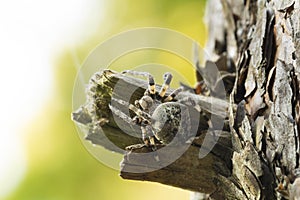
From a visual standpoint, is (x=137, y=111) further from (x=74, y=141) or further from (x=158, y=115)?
(x=74, y=141)

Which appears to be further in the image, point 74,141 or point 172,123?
point 74,141

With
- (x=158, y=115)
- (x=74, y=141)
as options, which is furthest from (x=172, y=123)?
(x=74, y=141)

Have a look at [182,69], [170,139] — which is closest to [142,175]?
[170,139]

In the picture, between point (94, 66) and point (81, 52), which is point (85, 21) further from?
point (94, 66)

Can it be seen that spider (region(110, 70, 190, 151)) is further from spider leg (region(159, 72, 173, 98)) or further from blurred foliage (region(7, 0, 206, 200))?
blurred foliage (region(7, 0, 206, 200))

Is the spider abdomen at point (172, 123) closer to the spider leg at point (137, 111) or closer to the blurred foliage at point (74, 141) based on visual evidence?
the spider leg at point (137, 111)

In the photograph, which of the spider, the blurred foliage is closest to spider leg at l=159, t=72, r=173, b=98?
the spider
